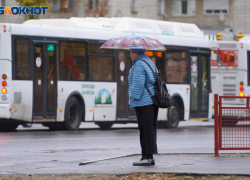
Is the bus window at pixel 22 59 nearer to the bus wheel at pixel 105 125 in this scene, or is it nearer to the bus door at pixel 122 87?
the bus door at pixel 122 87

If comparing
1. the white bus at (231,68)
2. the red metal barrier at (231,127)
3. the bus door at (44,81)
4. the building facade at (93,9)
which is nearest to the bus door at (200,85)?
the white bus at (231,68)

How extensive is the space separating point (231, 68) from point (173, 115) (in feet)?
12.5

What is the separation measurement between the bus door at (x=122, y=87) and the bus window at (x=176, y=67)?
1.66 m

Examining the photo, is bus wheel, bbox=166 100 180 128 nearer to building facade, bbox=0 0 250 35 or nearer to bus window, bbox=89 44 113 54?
bus window, bbox=89 44 113 54

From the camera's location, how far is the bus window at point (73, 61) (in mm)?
17281

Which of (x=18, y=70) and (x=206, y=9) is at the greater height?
(x=206, y=9)

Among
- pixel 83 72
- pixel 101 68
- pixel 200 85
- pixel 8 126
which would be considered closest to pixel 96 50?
pixel 101 68

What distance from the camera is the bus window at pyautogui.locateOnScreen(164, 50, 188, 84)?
2006 centimetres

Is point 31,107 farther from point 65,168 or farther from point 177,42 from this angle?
point 65,168

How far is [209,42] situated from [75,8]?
80.2 ft

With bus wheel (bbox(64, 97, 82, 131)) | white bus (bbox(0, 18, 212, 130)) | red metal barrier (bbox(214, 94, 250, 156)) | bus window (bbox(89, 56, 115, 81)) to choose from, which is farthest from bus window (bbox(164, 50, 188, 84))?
red metal barrier (bbox(214, 94, 250, 156))

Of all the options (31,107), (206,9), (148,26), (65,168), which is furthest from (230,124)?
(206,9)

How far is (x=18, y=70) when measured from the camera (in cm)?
1622

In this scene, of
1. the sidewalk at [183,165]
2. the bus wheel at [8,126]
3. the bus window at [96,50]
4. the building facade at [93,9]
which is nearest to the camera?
the sidewalk at [183,165]
